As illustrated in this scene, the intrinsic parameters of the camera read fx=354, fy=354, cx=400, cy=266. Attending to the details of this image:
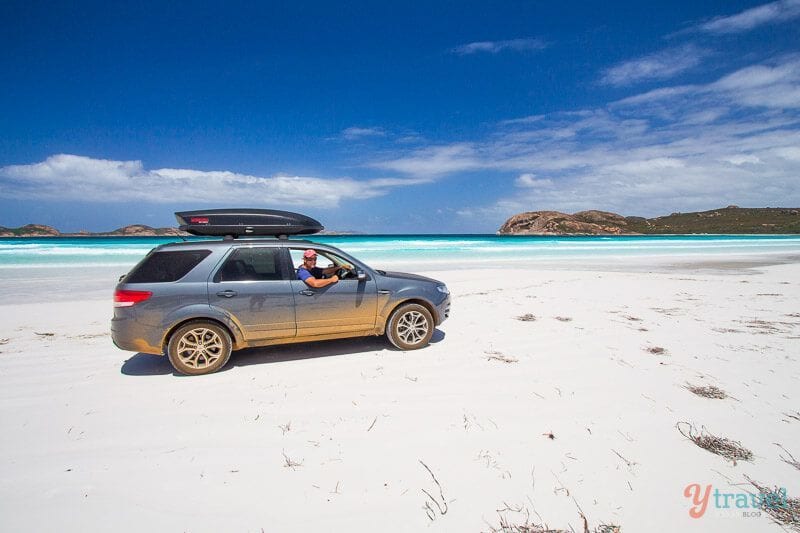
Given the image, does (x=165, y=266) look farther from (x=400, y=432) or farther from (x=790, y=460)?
(x=790, y=460)

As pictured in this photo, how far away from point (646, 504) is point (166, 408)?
180 inches

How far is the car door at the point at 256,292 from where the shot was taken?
490 centimetres

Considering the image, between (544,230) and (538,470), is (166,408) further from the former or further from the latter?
(544,230)

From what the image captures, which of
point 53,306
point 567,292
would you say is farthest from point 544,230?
point 53,306

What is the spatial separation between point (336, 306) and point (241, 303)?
134 centimetres

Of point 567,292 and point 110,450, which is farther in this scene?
point 567,292

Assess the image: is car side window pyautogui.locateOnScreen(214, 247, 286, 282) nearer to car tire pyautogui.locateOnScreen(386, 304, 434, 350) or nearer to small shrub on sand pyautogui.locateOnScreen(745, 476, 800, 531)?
car tire pyautogui.locateOnScreen(386, 304, 434, 350)

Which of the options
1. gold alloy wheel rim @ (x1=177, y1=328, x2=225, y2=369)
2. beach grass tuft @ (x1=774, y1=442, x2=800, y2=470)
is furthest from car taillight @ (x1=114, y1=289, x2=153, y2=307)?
beach grass tuft @ (x1=774, y1=442, x2=800, y2=470)

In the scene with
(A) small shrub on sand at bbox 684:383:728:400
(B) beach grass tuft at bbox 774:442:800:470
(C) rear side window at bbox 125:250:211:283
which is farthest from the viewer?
(C) rear side window at bbox 125:250:211:283

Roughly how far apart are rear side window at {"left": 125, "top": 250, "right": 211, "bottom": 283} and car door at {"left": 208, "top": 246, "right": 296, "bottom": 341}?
364 millimetres

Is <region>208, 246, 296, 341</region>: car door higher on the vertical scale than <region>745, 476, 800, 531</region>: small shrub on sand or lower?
higher

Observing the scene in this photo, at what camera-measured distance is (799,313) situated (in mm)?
7766

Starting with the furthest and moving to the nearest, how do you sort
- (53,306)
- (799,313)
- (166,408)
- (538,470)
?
(53,306) < (799,313) < (166,408) < (538,470)

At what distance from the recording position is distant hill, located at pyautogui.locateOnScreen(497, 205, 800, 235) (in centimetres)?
9011
